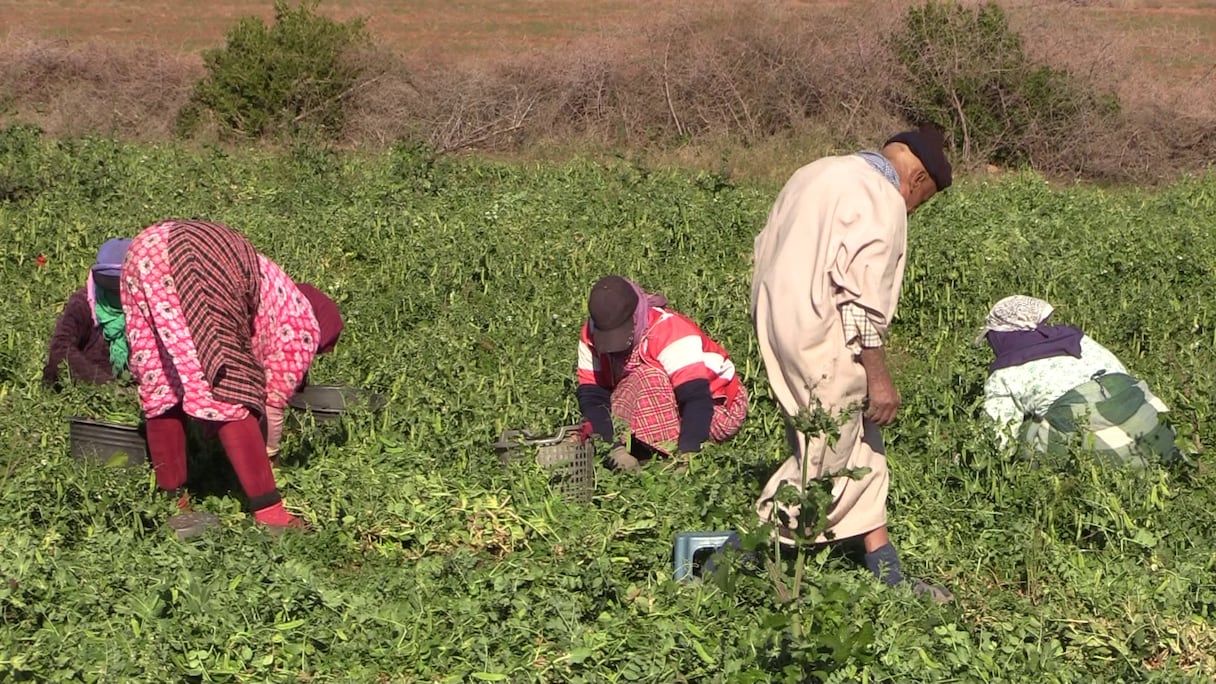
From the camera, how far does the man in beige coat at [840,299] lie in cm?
430

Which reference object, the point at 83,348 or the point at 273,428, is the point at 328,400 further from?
the point at 83,348

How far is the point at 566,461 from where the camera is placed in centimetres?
542

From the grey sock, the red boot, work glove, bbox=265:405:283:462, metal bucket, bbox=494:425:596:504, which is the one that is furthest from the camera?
work glove, bbox=265:405:283:462

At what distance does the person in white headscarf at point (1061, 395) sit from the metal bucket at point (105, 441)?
11.0 feet

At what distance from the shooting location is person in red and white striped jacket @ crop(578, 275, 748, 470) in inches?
231

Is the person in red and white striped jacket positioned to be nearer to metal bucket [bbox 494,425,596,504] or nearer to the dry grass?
metal bucket [bbox 494,425,596,504]

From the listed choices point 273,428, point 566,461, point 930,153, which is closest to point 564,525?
point 566,461

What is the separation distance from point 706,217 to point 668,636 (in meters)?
6.15

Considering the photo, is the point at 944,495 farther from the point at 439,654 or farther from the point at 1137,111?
the point at 1137,111

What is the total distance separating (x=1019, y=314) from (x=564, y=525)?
84.8 inches

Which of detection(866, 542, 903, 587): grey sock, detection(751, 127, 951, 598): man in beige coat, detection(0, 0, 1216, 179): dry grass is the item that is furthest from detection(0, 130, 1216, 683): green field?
detection(0, 0, 1216, 179): dry grass

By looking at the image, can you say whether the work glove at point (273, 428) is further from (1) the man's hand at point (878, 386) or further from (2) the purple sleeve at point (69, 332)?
(1) the man's hand at point (878, 386)

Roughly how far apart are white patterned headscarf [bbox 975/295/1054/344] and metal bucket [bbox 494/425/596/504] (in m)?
1.81

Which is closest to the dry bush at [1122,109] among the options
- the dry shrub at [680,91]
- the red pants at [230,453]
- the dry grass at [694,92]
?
the dry grass at [694,92]
